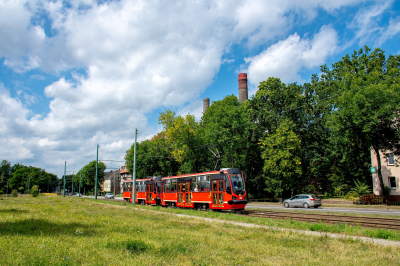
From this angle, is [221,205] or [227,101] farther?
[227,101]

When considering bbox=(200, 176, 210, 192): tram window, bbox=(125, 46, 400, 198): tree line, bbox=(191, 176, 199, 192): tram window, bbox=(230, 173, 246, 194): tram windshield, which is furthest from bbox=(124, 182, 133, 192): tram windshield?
bbox=(230, 173, 246, 194): tram windshield

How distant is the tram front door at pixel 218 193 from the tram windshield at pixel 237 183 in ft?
2.79

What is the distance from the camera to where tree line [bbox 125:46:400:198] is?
112ft

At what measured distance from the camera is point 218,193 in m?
21.0

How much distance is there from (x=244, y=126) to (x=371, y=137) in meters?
16.5

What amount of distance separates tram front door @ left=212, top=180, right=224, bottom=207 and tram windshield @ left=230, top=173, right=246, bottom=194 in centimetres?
85

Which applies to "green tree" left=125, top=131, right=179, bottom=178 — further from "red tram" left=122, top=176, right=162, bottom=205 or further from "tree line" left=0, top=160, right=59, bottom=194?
"tree line" left=0, top=160, right=59, bottom=194

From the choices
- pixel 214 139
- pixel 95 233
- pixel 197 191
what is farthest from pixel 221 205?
pixel 214 139

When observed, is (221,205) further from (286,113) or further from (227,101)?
(227,101)

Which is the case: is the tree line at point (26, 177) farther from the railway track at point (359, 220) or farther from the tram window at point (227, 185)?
the railway track at point (359, 220)

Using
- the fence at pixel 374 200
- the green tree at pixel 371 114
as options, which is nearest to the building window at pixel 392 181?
the fence at pixel 374 200

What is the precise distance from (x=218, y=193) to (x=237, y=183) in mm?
1628

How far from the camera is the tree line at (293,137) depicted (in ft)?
112

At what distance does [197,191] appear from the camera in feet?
76.9
